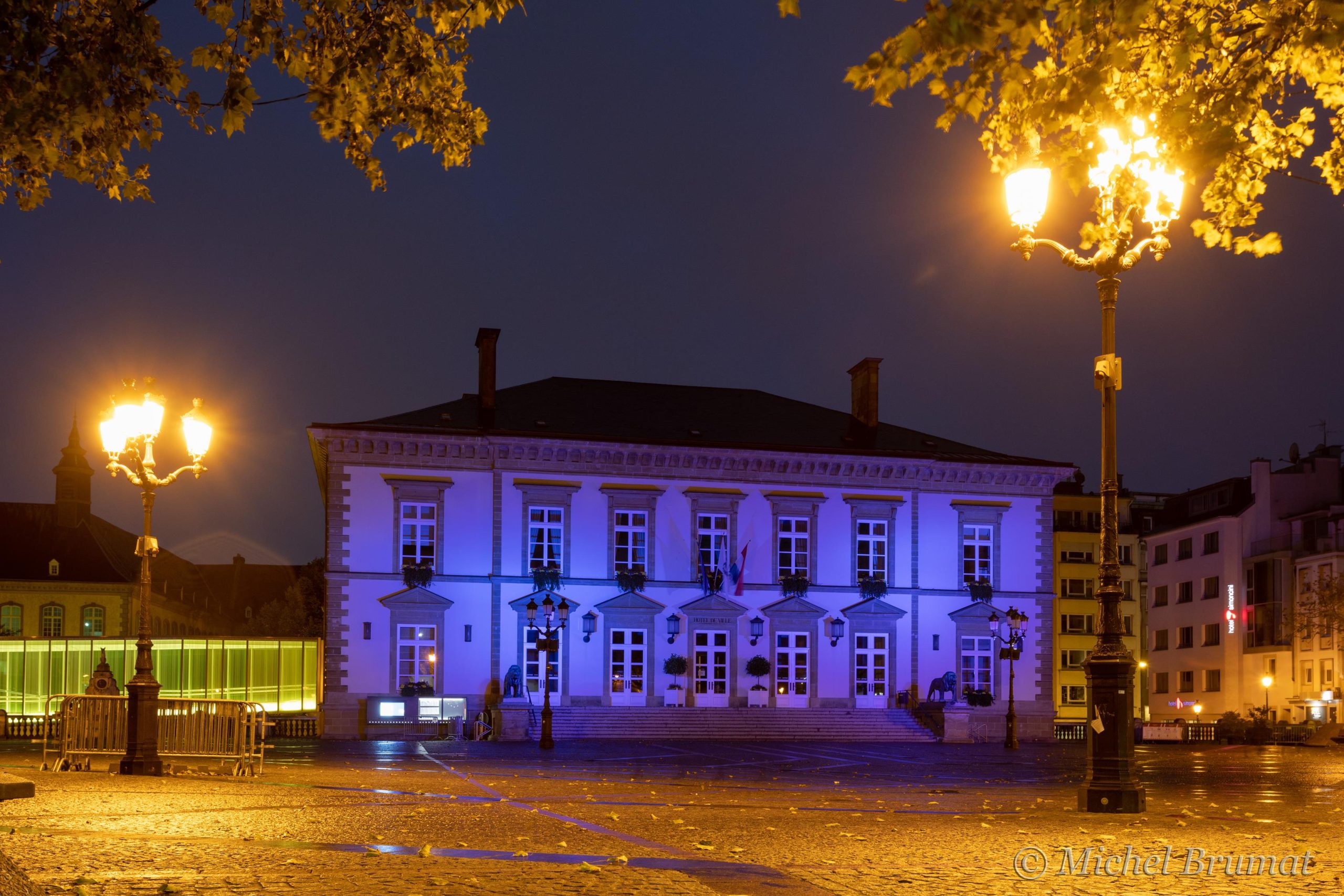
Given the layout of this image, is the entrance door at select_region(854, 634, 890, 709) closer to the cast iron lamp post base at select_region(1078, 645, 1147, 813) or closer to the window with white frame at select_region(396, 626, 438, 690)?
the window with white frame at select_region(396, 626, 438, 690)

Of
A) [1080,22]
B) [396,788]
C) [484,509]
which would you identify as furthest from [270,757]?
[1080,22]

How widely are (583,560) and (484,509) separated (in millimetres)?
3640

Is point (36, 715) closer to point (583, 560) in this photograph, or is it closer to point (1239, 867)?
point (583, 560)

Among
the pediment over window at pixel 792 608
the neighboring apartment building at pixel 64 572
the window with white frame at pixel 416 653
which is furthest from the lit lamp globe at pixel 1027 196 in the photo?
the neighboring apartment building at pixel 64 572

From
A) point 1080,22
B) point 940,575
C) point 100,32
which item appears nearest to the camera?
point 1080,22

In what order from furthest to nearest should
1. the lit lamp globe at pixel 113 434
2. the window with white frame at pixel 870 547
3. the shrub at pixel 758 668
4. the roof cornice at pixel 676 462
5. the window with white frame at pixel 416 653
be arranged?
the window with white frame at pixel 870 547 < the shrub at pixel 758 668 < the roof cornice at pixel 676 462 < the window with white frame at pixel 416 653 < the lit lamp globe at pixel 113 434

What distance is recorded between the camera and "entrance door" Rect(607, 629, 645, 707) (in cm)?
4447

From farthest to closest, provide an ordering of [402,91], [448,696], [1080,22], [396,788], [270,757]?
[448,696], [270,757], [396,788], [402,91], [1080,22]

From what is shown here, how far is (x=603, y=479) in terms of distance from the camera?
1779 inches

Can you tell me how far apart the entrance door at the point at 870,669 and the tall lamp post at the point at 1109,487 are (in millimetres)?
32716

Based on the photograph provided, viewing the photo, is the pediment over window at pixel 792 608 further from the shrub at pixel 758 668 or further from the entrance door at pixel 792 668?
the shrub at pixel 758 668

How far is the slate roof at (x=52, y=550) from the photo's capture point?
81375 mm

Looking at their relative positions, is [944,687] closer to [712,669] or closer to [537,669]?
[712,669]

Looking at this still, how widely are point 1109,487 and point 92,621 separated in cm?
7828
